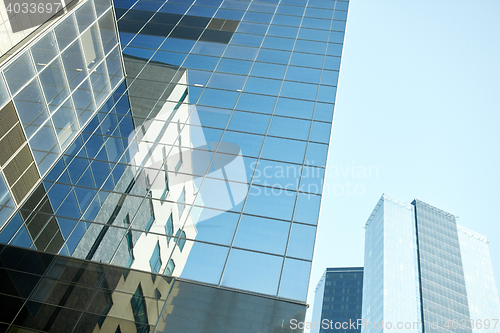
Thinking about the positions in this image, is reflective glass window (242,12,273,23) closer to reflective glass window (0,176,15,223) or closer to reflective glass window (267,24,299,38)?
reflective glass window (267,24,299,38)

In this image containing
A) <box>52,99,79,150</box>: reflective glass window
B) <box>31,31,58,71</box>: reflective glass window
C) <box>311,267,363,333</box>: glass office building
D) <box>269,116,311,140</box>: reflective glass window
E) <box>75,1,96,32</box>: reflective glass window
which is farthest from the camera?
<box>311,267,363,333</box>: glass office building

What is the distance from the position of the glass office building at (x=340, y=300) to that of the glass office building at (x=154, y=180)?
14540 centimetres

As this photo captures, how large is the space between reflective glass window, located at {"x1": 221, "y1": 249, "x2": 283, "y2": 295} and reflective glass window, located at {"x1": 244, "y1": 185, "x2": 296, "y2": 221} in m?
2.27

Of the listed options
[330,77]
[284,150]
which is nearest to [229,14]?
[330,77]

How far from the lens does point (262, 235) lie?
1858 centimetres

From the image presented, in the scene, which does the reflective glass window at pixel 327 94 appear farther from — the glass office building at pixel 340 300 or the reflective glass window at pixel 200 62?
the glass office building at pixel 340 300

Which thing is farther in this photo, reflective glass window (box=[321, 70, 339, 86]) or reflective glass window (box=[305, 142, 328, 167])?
reflective glass window (box=[321, 70, 339, 86])

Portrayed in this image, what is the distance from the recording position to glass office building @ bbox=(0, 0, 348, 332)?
1677 cm

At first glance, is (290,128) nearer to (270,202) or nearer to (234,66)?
(270,202)

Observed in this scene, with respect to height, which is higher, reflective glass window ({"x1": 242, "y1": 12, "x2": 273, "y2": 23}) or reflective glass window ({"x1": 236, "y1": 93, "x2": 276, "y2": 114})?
reflective glass window ({"x1": 242, "y1": 12, "x2": 273, "y2": 23})

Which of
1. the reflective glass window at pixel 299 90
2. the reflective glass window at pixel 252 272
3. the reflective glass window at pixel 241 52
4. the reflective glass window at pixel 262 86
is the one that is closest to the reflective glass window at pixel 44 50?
the reflective glass window at pixel 262 86

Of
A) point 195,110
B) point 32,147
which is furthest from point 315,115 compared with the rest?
point 32,147

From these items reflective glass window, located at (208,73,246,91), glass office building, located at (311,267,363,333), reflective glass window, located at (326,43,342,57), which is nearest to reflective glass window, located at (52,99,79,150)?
reflective glass window, located at (208,73,246,91)

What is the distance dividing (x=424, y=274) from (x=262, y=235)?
135 metres
